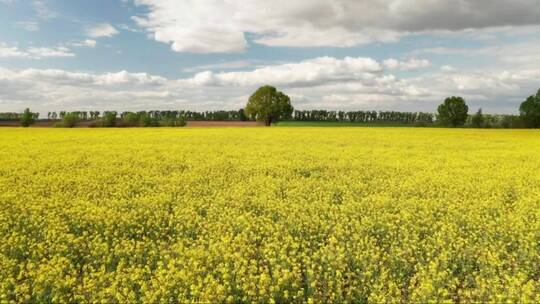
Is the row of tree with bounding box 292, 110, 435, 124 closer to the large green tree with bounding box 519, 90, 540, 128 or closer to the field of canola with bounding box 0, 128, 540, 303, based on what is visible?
the large green tree with bounding box 519, 90, 540, 128

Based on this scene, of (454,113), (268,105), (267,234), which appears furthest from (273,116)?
(267,234)

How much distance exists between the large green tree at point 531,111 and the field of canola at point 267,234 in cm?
7846

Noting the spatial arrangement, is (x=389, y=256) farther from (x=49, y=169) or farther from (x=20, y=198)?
(x=49, y=169)

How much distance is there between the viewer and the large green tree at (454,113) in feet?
332

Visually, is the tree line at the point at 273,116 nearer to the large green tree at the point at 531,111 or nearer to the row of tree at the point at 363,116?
the large green tree at the point at 531,111

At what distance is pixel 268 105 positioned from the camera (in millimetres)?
90000

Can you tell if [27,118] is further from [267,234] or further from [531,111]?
[531,111]

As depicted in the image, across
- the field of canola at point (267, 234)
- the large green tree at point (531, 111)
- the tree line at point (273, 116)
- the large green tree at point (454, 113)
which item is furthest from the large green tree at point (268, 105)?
the field of canola at point (267, 234)

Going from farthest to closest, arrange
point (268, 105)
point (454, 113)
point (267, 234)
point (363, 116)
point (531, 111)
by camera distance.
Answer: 1. point (363, 116)
2. point (454, 113)
3. point (268, 105)
4. point (531, 111)
5. point (267, 234)

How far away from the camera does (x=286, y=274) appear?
6824 millimetres

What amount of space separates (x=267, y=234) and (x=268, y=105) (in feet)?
266

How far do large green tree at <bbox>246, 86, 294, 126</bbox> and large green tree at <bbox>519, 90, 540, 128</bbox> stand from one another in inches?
1805

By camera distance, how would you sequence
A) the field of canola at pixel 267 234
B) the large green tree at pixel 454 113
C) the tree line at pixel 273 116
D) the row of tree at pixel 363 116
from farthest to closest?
1. the row of tree at pixel 363 116
2. the large green tree at pixel 454 113
3. the tree line at pixel 273 116
4. the field of canola at pixel 267 234

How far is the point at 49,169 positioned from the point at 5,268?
39.3 feet
